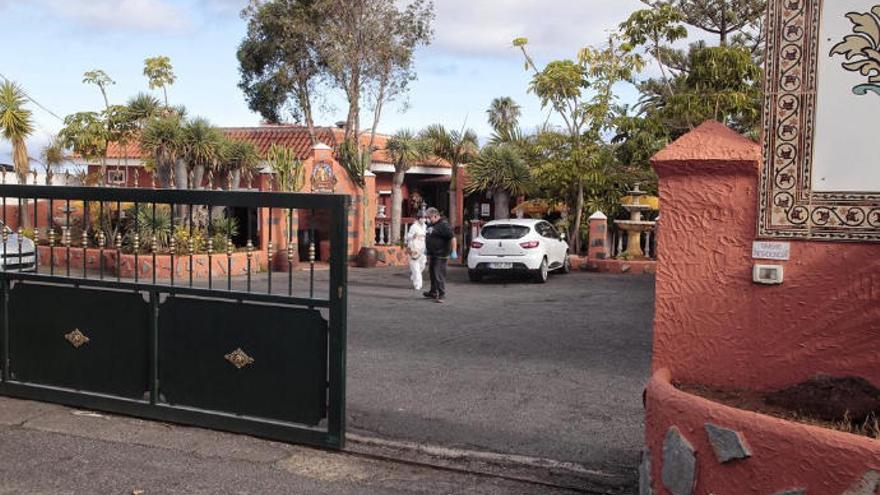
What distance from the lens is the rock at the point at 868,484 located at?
3.32 metres

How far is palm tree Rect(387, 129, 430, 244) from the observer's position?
81.0 ft

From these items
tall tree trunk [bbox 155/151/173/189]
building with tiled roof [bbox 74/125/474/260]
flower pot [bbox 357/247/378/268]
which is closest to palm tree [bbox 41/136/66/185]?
building with tiled roof [bbox 74/125/474/260]

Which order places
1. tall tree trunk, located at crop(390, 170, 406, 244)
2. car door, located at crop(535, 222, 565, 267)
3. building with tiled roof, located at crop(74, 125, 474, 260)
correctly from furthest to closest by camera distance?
tall tree trunk, located at crop(390, 170, 406, 244)
building with tiled roof, located at crop(74, 125, 474, 260)
car door, located at crop(535, 222, 565, 267)

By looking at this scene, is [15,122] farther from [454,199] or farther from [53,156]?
[454,199]

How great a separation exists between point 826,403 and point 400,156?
69.7 ft

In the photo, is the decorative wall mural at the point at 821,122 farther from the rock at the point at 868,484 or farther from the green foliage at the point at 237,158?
the green foliage at the point at 237,158

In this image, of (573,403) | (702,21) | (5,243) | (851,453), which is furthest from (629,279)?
(851,453)

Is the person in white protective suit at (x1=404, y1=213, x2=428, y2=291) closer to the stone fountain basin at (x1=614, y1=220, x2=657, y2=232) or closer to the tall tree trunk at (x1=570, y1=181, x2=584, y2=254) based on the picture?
the stone fountain basin at (x1=614, y1=220, x2=657, y2=232)

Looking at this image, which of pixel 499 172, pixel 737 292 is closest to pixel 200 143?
pixel 499 172

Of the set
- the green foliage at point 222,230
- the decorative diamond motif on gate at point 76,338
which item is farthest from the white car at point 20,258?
the green foliage at point 222,230

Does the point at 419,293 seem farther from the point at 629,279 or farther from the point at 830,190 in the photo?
the point at 830,190

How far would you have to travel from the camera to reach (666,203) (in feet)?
15.5

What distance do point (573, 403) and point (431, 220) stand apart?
28.0 ft

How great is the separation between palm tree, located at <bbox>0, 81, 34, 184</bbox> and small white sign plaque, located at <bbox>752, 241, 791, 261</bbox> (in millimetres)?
21996
